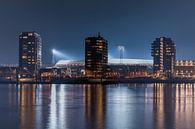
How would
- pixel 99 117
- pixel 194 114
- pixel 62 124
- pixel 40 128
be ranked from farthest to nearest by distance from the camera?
pixel 194 114
pixel 99 117
pixel 62 124
pixel 40 128

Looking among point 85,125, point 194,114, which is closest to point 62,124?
point 85,125

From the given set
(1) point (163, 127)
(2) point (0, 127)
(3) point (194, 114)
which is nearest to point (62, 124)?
(2) point (0, 127)

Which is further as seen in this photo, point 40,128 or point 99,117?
A: point 99,117

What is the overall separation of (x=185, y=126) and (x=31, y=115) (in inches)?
456

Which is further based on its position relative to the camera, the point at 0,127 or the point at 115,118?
the point at 115,118

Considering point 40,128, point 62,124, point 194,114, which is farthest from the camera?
point 194,114

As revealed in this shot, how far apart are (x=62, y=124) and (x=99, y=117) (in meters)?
4.99

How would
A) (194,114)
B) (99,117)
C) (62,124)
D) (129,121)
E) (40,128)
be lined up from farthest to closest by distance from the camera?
(194,114) < (99,117) < (129,121) < (62,124) < (40,128)

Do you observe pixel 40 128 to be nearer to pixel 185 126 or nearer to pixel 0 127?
pixel 0 127

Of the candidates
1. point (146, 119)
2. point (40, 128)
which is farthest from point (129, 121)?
point (40, 128)

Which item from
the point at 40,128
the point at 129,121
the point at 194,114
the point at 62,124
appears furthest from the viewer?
the point at 194,114

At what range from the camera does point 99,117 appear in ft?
113

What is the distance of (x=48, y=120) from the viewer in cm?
3206

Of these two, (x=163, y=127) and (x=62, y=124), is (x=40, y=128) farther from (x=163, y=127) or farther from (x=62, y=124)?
(x=163, y=127)
